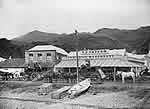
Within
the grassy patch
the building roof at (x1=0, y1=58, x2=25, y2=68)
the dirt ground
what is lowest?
the dirt ground

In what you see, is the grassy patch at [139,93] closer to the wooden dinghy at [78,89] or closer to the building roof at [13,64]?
the wooden dinghy at [78,89]

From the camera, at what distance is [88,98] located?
18.3 feet

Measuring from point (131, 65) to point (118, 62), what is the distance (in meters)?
0.59

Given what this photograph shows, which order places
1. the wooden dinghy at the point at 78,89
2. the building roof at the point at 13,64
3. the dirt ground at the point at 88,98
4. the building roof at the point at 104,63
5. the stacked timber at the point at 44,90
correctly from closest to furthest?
the dirt ground at the point at 88,98, the wooden dinghy at the point at 78,89, the stacked timber at the point at 44,90, the building roof at the point at 104,63, the building roof at the point at 13,64

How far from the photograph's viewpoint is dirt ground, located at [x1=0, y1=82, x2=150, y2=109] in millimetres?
4853

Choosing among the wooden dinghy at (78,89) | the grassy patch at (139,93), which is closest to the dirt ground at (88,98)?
the grassy patch at (139,93)

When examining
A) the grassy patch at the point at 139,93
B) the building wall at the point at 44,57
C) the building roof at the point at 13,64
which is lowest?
the grassy patch at the point at 139,93

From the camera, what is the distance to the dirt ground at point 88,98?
485 cm

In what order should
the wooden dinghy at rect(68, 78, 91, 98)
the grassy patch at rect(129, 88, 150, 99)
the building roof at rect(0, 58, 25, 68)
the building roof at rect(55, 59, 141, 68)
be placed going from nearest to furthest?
1. the grassy patch at rect(129, 88, 150, 99)
2. the wooden dinghy at rect(68, 78, 91, 98)
3. the building roof at rect(55, 59, 141, 68)
4. the building roof at rect(0, 58, 25, 68)

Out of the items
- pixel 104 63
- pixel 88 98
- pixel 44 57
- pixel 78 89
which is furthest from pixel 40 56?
pixel 88 98

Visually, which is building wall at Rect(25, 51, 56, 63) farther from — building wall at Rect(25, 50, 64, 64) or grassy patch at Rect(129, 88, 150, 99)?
grassy patch at Rect(129, 88, 150, 99)

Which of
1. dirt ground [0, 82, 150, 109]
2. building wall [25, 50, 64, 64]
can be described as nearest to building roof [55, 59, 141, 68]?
building wall [25, 50, 64, 64]

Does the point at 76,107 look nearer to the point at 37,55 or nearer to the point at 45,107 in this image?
the point at 45,107

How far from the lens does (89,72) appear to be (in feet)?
27.0
